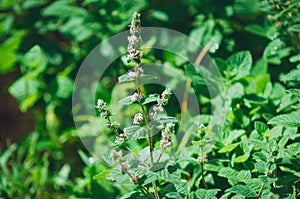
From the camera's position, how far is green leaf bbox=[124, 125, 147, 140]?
1.04 m

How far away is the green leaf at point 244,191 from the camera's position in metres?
1.04

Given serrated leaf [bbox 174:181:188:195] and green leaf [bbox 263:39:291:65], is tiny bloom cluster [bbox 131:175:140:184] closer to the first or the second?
serrated leaf [bbox 174:181:188:195]

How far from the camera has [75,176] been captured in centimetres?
183

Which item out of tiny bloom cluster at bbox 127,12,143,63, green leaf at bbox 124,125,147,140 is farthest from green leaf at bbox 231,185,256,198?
tiny bloom cluster at bbox 127,12,143,63

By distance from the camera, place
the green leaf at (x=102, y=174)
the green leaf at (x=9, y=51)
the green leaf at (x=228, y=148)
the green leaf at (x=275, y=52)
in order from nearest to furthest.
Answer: the green leaf at (x=102, y=174) → the green leaf at (x=228, y=148) → the green leaf at (x=275, y=52) → the green leaf at (x=9, y=51)

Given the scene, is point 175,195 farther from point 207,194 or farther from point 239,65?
point 239,65

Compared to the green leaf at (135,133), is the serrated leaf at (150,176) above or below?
below

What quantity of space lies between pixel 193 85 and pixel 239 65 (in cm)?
16

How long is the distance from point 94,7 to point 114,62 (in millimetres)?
249

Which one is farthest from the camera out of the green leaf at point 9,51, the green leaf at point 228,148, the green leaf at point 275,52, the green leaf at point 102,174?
the green leaf at point 9,51

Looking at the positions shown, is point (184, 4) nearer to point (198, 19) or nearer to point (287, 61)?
point (198, 19)

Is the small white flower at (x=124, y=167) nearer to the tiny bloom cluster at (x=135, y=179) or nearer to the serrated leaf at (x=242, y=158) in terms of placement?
the tiny bloom cluster at (x=135, y=179)

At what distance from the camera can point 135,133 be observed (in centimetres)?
104

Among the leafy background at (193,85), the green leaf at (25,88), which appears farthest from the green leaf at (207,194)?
the green leaf at (25,88)
